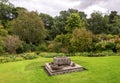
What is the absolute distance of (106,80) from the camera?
34.9 ft

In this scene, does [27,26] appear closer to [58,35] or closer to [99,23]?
[58,35]

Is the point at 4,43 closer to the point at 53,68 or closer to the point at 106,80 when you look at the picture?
the point at 53,68

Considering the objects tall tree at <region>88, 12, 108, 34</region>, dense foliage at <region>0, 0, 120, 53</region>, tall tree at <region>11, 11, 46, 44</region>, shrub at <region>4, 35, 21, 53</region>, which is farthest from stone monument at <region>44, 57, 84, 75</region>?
tall tree at <region>88, 12, 108, 34</region>

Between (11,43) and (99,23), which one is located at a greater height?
(99,23)

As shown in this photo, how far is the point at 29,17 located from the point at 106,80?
23.9 meters

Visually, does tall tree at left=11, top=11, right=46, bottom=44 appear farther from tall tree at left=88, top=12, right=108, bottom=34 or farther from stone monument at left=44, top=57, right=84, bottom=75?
stone monument at left=44, top=57, right=84, bottom=75

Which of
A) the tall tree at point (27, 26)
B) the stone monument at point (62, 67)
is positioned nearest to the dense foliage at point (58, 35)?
the tall tree at point (27, 26)

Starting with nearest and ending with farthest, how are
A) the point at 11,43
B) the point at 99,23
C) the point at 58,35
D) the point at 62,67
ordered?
1. the point at 62,67
2. the point at 11,43
3. the point at 58,35
4. the point at 99,23

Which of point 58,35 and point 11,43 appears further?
point 58,35

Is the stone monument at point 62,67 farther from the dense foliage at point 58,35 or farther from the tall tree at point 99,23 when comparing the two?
the tall tree at point 99,23

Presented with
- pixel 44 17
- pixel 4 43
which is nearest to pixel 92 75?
pixel 4 43

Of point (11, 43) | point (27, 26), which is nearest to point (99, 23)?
point (27, 26)

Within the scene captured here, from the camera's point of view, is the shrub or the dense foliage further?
the shrub

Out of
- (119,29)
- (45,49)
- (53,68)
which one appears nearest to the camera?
(53,68)
